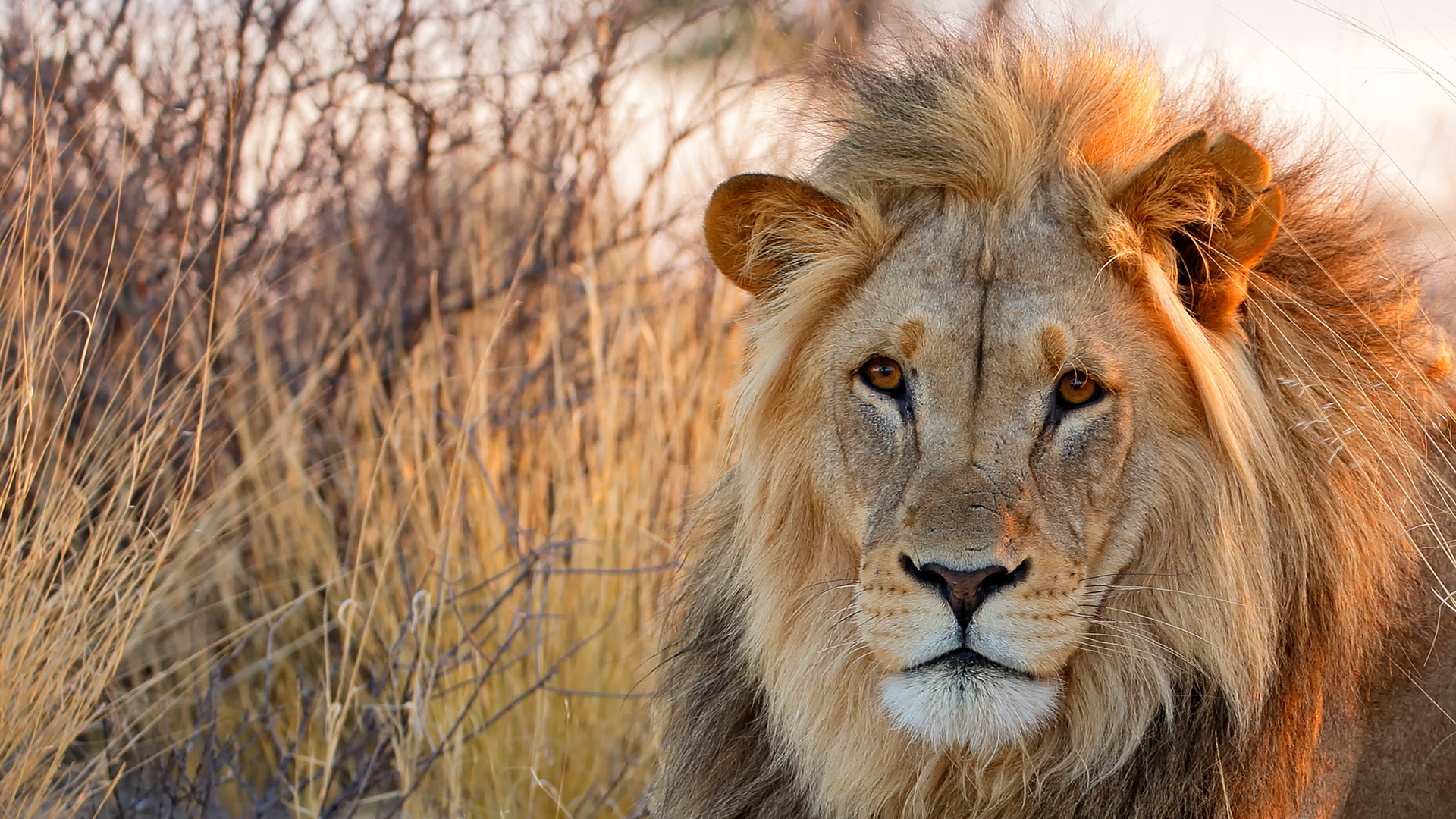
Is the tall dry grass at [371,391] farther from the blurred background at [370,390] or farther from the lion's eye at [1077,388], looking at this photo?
the lion's eye at [1077,388]

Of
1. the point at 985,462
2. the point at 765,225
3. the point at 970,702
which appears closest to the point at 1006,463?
the point at 985,462

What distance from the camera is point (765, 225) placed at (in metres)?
2.80

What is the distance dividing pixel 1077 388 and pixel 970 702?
60 cm

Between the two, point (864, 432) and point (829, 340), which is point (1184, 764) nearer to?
point (864, 432)

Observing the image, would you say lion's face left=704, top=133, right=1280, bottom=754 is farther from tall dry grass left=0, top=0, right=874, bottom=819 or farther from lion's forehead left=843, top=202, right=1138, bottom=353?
tall dry grass left=0, top=0, right=874, bottom=819

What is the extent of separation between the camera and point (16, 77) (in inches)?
184

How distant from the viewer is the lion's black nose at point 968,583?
2236mm

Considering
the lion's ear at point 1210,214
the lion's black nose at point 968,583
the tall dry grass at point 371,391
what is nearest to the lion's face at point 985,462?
the lion's black nose at point 968,583

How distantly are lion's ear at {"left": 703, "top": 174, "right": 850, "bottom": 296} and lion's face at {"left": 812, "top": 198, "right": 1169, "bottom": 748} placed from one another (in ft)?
0.61

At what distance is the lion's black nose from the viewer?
2.24 meters

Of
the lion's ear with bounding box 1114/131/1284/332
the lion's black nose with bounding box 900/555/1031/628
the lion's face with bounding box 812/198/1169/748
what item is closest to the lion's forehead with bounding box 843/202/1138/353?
the lion's face with bounding box 812/198/1169/748

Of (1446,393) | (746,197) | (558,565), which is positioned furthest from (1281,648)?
(558,565)

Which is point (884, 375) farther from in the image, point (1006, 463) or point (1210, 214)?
point (1210, 214)

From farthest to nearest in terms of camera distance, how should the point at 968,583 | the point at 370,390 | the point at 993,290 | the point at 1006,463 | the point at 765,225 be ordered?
the point at 370,390 < the point at 765,225 < the point at 993,290 < the point at 1006,463 < the point at 968,583
